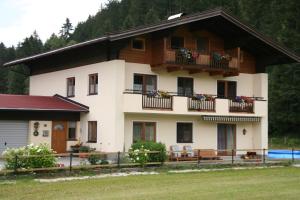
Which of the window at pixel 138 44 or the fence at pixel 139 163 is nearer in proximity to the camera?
the fence at pixel 139 163

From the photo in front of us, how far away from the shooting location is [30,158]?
22.2 m

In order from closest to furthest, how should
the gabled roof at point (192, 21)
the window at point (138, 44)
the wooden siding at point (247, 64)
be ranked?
1. the gabled roof at point (192, 21)
2. the window at point (138, 44)
3. the wooden siding at point (247, 64)

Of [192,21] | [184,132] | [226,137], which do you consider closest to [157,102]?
[184,132]

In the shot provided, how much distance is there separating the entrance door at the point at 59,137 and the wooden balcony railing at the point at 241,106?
10.6m

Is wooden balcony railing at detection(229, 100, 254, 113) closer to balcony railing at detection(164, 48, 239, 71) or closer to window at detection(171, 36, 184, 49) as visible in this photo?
balcony railing at detection(164, 48, 239, 71)

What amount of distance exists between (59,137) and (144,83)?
246 inches

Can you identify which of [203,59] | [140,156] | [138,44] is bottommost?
[140,156]

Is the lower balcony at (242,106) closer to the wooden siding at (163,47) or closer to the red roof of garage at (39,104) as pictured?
the wooden siding at (163,47)

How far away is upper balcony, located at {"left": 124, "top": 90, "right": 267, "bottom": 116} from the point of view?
30.9 metres

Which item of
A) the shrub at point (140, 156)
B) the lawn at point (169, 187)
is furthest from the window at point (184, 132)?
the lawn at point (169, 187)

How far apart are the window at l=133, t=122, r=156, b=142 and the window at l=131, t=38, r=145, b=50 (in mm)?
4489

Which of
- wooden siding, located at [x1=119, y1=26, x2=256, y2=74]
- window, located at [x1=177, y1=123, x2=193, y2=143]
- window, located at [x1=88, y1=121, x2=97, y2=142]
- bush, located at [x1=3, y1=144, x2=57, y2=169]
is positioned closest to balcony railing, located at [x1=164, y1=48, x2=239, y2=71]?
wooden siding, located at [x1=119, y1=26, x2=256, y2=74]

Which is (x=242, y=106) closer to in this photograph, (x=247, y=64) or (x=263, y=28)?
(x=247, y=64)

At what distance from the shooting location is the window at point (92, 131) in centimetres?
3288
